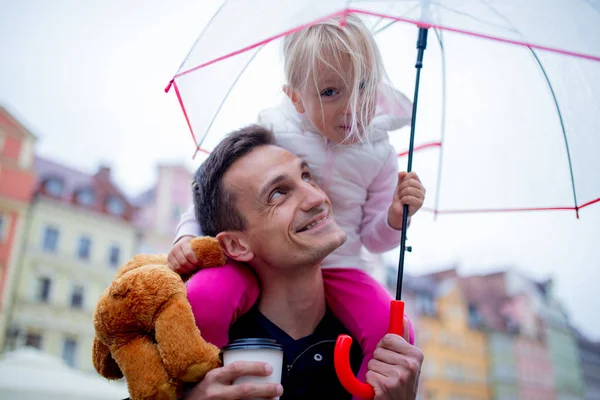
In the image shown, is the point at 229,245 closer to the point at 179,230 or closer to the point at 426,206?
the point at 179,230

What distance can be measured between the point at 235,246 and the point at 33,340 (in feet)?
58.9

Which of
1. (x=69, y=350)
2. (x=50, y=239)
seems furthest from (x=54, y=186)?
(x=69, y=350)

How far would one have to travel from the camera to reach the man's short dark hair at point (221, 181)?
1.90 m

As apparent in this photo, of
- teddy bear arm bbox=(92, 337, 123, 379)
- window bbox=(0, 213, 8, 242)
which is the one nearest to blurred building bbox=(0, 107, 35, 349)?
window bbox=(0, 213, 8, 242)

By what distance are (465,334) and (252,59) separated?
91.0ft

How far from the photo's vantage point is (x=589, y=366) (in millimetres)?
36250

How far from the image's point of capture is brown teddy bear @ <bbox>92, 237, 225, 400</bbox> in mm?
1446

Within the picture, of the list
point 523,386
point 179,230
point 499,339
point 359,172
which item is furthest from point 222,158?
point 523,386

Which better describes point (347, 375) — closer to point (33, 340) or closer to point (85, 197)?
point (33, 340)

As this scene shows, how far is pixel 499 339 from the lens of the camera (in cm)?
2883

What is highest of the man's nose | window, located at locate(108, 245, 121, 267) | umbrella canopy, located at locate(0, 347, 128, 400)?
window, located at locate(108, 245, 121, 267)

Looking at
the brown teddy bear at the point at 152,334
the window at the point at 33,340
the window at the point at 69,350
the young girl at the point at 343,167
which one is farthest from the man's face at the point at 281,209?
the window at the point at 69,350

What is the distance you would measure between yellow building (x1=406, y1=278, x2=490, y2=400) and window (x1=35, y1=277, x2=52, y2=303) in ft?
49.7

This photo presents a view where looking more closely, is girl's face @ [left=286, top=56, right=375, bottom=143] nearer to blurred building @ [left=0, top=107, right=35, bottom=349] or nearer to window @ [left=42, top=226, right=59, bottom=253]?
blurred building @ [left=0, top=107, right=35, bottom=349]
